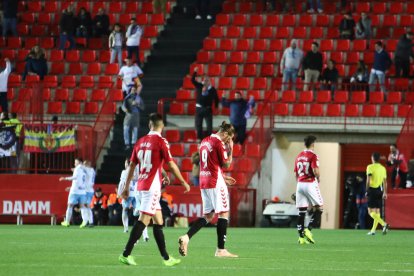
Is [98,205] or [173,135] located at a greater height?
[173,135]

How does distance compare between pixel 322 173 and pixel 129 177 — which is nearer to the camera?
pixel 129 177

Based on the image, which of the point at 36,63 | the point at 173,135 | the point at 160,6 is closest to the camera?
the point at 173,135

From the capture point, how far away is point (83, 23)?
4238 centimetres

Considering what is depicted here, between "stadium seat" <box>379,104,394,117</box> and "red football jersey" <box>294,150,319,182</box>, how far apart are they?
12452 mm

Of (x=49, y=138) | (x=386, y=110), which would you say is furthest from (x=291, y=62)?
(x=49, y=138)

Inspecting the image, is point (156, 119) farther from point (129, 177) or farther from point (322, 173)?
point (322, 173)

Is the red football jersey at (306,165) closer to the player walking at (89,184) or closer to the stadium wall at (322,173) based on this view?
the player walking at (89,184)

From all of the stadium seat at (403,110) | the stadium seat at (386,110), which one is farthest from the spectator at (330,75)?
the stadium seat at (403,110)

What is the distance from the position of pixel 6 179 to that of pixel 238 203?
6.65 m

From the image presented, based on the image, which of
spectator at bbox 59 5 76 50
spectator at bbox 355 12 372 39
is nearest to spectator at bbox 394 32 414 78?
spectator at bbox 355 12 372 39

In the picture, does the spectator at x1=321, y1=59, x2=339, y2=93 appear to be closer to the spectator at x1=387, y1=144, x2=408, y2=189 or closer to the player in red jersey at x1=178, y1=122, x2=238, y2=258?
the spectator at x1=387, y1=144, x2=408, y2=189

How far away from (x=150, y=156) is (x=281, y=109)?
20693mm

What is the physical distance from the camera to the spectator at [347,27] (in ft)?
130

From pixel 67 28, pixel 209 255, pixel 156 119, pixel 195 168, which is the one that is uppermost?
pixel 67 28
